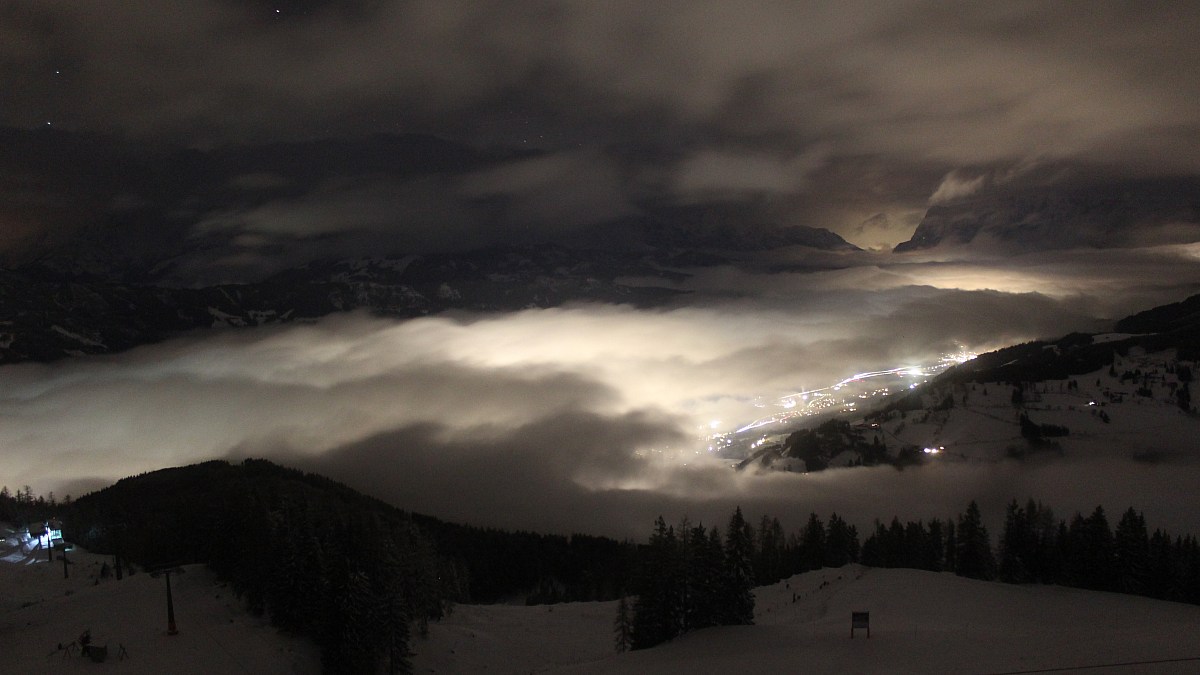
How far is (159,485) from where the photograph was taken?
125000 mm

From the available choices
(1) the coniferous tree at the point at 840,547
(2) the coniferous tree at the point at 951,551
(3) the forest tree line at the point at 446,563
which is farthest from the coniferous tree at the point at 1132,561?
(1) the coniferous tree at the point at 840,547

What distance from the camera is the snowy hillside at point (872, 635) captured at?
3053 centimetres

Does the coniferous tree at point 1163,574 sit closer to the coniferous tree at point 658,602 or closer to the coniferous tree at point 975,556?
the coniferous tree at point 975,556

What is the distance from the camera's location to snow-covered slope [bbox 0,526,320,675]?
128ft

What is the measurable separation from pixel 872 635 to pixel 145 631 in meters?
46.9

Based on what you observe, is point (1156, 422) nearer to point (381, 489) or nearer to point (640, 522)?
point (640, 522)

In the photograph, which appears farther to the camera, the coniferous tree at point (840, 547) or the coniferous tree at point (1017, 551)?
the coniferous tree at point (840, 547)

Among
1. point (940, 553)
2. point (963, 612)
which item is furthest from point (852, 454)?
point (963, 612)

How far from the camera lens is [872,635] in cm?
3791

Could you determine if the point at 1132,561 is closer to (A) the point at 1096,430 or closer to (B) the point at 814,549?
(B) the point at 814,549

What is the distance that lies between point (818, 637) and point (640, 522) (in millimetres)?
122552

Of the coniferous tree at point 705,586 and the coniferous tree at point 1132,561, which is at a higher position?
the coniferous tree at point 705,586

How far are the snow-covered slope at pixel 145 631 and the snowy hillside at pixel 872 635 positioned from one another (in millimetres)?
13011

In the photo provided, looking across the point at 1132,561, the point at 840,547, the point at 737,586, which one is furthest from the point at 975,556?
the point at 737,586
